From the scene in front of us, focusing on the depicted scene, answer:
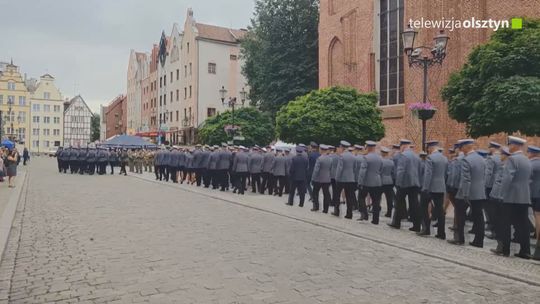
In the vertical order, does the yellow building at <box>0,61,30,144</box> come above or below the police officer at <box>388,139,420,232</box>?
above

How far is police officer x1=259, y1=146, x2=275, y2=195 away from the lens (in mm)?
19706

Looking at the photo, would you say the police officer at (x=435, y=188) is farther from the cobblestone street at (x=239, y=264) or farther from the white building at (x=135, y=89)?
the white building at (x=135, y=89)

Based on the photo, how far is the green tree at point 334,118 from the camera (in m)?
22.5

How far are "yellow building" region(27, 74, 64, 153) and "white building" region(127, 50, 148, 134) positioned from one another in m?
20.7

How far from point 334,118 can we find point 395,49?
947 cm

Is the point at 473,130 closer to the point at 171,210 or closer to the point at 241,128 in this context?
the point at 171,210

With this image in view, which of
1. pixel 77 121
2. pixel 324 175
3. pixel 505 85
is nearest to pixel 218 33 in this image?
pixel 324 175

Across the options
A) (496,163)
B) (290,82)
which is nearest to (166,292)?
(496,163)

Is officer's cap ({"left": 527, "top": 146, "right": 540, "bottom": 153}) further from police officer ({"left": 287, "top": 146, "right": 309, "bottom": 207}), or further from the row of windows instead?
the row of windows

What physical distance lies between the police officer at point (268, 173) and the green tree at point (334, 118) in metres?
3.31

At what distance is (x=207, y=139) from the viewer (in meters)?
37.1

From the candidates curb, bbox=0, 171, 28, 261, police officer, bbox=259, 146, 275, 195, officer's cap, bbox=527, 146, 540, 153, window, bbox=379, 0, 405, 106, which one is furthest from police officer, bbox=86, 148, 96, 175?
officer's cap, bbox=527, 146, 540, 153

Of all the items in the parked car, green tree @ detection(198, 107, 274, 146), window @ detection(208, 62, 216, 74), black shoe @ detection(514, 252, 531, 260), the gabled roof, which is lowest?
black shoe @ detection(514, 252, 531, 260)

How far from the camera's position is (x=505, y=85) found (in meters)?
12.8
